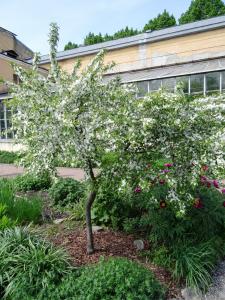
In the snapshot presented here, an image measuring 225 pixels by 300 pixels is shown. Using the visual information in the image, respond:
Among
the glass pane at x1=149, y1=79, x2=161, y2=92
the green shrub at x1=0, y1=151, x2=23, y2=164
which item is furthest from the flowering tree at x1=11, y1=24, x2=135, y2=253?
the glass pane at x1=149, y1=79, x2=161, y2=92

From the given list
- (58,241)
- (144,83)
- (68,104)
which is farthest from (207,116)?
(144,83)

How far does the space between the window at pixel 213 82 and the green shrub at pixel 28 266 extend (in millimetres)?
11422

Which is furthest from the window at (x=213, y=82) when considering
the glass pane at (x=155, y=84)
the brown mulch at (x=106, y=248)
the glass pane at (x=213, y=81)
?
the brown mulch at (x=106, y=248)

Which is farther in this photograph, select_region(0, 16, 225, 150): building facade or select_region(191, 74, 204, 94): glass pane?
select_region(0, 16, 225, 150): building facade

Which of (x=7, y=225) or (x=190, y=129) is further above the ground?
(x=190, y=129)

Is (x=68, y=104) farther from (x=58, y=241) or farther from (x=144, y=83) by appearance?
→ (x=144, y=83)

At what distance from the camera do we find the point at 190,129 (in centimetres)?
306

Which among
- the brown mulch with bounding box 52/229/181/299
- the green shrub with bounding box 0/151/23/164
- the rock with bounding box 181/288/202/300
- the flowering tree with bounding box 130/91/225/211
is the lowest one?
the rock with bounding box 181/288/202/300

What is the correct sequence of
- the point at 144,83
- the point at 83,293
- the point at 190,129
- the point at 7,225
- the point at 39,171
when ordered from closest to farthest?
the point at 83,293
the point at 190,129
the point at 39,171
the point at 7,225
the point at 144,83

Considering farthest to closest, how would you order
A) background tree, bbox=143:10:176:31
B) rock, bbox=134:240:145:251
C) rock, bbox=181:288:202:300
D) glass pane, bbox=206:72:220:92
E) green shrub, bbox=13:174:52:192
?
1. background tree, bbox=143:10:176:31
2. glass pane, bbox=206:72:220:92
3. green shrub, bbox=13:174:52:192
4. rock, bbox=134:240:145:251
5. rock, bbox=181:288:202:300

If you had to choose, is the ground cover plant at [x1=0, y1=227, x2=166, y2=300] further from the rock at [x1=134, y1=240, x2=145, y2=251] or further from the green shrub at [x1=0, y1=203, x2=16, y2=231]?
the rock at [x1=134, y1=240, x2=145, y2=251]

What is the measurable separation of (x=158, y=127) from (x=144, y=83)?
12633mm

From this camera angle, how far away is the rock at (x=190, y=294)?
313cm

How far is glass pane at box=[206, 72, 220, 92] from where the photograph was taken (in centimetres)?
1327
